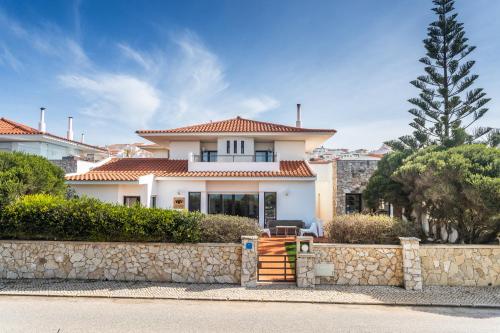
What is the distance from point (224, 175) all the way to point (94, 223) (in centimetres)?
828

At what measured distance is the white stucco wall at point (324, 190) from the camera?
2061 centimetres

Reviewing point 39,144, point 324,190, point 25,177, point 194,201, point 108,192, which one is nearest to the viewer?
point 25,177

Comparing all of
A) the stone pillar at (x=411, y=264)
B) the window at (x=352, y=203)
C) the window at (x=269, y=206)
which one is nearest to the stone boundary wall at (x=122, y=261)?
the stone pillar at (x=411, y=264)

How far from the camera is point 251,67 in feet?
57.7

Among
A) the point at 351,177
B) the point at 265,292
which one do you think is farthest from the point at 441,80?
the point at 265,292

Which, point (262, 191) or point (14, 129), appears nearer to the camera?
point (262, 191)

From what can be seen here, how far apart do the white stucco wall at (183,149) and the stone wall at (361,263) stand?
12.6 m

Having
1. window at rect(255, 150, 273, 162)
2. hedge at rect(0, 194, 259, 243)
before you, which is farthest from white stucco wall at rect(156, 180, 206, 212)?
hedge at rect(0, 194, 259, 243)

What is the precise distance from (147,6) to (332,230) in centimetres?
1285

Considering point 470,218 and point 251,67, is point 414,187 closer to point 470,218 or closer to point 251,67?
point 470,218

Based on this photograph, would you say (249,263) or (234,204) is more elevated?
(234,204)

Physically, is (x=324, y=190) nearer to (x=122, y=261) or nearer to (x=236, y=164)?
(x=236, y=164)

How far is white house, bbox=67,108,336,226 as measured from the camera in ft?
53.2

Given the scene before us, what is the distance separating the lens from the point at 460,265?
9352 mm
